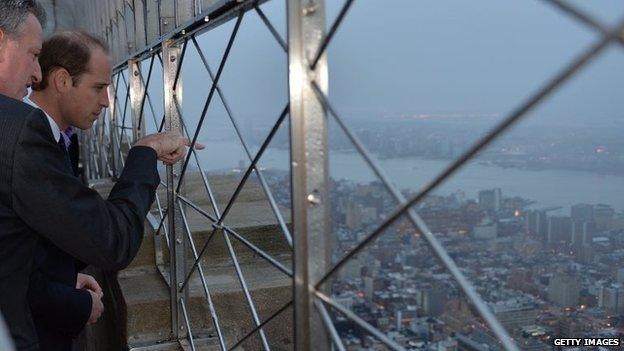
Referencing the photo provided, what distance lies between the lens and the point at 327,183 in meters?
1.71

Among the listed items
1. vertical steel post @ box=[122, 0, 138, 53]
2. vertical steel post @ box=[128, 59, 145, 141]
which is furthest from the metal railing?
vertical steel post @ box=[128, 59, 145, 141]

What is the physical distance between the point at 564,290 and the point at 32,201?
113 cm

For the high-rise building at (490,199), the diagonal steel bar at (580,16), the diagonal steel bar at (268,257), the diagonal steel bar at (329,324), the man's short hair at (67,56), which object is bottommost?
the diagonal steel bar at (329,324)

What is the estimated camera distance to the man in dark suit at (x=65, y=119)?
1.96 meters

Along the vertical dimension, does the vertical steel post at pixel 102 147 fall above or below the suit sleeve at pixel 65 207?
above

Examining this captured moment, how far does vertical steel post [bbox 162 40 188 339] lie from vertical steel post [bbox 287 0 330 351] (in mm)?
1586

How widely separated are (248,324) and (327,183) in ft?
7.07

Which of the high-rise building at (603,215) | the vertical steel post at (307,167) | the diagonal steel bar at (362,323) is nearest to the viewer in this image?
the high-rise building at (603,215)

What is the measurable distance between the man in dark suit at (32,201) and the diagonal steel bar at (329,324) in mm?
501

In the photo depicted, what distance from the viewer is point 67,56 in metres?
2.22

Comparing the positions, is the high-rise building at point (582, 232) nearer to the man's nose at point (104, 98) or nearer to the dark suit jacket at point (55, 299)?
the dark suit jacket at point (55, 299)

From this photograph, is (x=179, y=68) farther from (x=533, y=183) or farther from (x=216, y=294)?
(x=533, y=183)

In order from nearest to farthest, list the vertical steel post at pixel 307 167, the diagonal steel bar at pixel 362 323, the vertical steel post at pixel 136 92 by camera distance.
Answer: the diagonal steel bar at pixel 362 323 → the vertical steel post at pixel 307 167 → the vertical steel post at pixel 136 92

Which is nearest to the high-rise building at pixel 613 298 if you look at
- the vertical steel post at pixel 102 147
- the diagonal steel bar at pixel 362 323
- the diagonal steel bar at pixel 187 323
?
the diagonal steel bar at pixel 362 323
